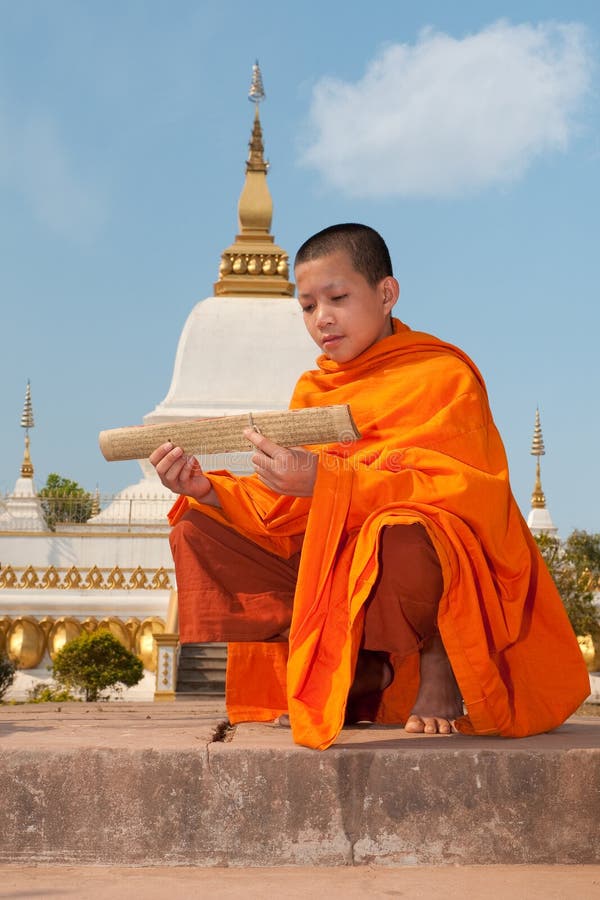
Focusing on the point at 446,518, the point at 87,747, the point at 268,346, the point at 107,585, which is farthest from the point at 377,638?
the point at 268,346

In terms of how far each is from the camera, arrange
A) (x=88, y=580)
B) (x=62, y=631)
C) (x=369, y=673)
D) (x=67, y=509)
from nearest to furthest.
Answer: (x=369, y=673), (x=62, y=631), (x=88, y=580), (x=67, y=509)

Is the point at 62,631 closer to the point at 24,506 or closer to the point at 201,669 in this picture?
the point at 201,669

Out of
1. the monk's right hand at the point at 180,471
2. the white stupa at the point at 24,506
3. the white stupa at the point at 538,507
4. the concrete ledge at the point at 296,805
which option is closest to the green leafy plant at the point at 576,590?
the white stupa at the point at 538,507

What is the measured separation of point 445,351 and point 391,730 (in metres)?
1.30

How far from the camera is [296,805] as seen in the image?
3404 mm

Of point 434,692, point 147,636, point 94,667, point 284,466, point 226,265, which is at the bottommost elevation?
point 94,667

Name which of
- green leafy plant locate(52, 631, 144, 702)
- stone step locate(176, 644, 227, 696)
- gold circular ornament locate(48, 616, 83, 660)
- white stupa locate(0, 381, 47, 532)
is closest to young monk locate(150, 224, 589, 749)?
stone step locate(176, 644, 227, 696)

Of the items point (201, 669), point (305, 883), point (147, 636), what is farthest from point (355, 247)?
point (147, 636)

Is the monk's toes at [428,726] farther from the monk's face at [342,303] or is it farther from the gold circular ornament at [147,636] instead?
the gold circular ornament at [147,636]

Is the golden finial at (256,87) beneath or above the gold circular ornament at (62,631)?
above

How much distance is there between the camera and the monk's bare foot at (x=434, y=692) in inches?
157

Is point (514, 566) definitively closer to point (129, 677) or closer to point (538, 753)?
point (538, 753)

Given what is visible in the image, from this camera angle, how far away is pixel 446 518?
12.2 feet

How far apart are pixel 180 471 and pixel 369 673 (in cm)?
99
